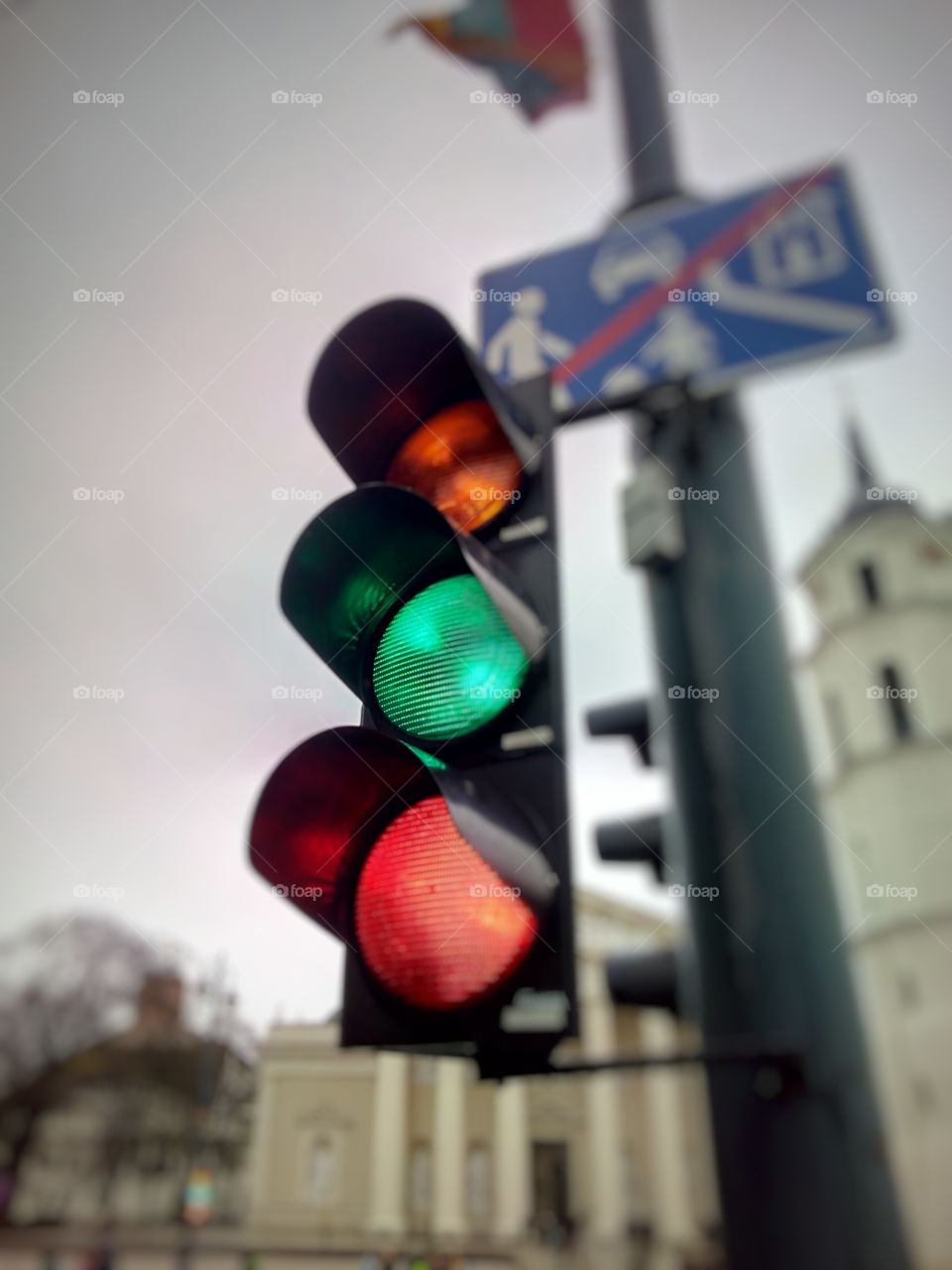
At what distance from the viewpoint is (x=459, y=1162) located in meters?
33.5

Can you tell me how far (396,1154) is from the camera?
107 feet

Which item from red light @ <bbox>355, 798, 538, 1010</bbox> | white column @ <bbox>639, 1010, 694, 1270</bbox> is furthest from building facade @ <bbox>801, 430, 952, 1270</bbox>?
red light @ <bbox>355, 798, 538, 1010</bbox>

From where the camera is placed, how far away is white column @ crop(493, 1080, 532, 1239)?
3139 centimetres

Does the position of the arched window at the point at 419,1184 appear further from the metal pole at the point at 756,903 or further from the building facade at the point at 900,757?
the metal pole at the point at 756,903

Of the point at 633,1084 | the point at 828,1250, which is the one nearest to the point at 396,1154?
the point at 633,1084

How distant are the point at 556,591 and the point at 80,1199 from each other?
35903mm

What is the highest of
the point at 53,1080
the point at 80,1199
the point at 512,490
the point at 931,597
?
the point at 931,597

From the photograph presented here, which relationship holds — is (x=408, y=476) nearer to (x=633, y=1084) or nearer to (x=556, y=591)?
(x=556, y=591)

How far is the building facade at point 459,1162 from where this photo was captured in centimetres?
2620

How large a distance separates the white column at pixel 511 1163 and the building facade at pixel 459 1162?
0.17 feet

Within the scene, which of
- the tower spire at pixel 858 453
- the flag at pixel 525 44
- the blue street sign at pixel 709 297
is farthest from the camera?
the tower spire at pixel 858 453

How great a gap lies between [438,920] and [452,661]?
0.48 m

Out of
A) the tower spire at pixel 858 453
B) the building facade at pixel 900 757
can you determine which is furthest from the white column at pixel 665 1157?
the tower spire at pixel 858 453

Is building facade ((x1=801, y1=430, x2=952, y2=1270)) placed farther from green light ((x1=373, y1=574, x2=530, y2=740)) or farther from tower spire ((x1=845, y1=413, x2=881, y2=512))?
green light ((x1=373, y1=574, x2=530, y2=740))
